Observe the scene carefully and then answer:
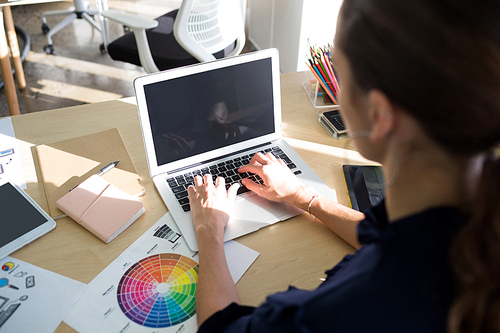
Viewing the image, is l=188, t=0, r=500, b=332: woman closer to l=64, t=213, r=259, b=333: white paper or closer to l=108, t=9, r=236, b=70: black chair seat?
l=64, t=213, r=259, b=333: white paper

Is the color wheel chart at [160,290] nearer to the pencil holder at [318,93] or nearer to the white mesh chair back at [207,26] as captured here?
the pencil holder at [318,93]

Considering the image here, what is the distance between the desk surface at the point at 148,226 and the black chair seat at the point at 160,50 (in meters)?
0.64

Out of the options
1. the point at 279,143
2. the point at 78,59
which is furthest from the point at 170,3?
the point at 279,143

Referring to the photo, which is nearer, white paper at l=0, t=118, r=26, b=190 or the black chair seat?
white paper at l=0, t=118, r=26, b=190

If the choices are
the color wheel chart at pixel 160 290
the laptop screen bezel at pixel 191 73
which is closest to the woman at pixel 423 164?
the color wheel chart at pixel 160 290

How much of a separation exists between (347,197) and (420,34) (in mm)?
612

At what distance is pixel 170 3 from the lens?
3.96 m

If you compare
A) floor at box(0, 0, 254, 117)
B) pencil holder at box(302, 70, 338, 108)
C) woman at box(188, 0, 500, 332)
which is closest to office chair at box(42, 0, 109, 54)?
floor at box(0, 0, 254, 117)

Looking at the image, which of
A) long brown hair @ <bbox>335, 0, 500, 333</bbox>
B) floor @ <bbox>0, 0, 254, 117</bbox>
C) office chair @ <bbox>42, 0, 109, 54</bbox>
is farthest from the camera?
office chair @ <bbox>42, 0, 109, 54</bbox>

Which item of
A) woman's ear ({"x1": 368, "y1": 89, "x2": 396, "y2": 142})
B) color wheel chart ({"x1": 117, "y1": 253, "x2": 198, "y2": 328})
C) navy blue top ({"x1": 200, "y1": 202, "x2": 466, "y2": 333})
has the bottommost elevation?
color wheel chart ({"x1": 117, "y1": 253, "x2": 198, "y2": 328})

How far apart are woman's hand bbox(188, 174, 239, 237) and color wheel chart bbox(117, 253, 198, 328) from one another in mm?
84

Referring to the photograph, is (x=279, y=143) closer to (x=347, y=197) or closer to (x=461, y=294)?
(x=347, y=197)

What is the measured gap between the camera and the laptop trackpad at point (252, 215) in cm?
86

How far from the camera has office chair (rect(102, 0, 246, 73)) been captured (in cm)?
162
